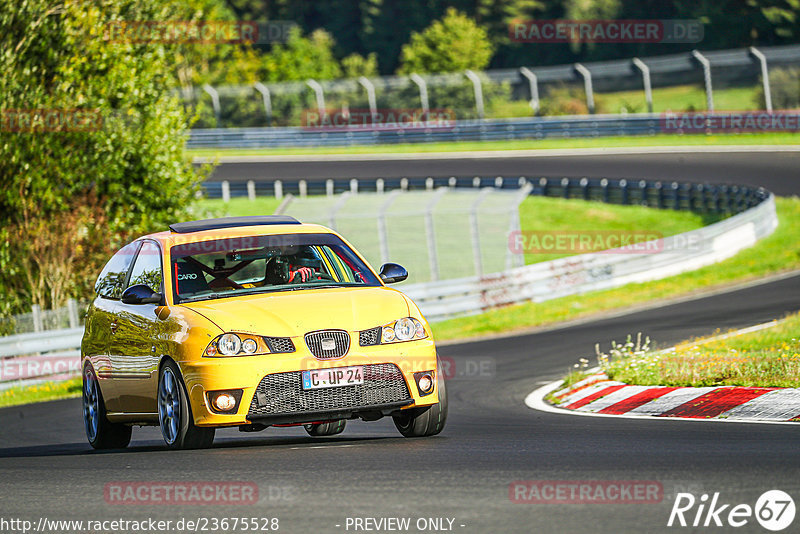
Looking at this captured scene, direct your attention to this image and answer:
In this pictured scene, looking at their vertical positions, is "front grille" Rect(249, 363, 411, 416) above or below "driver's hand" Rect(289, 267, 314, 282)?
below

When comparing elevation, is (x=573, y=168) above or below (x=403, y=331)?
below

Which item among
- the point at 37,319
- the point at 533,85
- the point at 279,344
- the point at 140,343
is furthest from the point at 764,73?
the point at 279,344

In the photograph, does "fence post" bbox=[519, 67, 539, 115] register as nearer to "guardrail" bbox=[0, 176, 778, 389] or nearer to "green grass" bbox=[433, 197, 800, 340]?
"guardrail" bbox=[0, 176, 778, 389]

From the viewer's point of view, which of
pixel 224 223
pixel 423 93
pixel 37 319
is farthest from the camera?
pixel 423 93

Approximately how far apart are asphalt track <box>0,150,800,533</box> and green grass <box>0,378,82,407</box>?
6.87 meters

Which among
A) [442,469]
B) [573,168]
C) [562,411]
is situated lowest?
[573,168]

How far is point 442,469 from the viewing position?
7105 millimetres

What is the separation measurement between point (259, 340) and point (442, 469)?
5.66 feet

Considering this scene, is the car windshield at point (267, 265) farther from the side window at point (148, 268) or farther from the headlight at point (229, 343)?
the headlight at point (229, 343)

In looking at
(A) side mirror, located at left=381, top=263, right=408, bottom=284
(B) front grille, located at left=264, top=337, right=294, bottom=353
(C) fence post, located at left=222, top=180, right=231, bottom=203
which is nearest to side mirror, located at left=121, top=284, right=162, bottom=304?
(B) front grille, located at left=264, top=337, right=294, bottom=353

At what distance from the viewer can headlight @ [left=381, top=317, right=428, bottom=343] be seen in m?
8.45

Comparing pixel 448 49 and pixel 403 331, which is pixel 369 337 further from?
pixel 448 49

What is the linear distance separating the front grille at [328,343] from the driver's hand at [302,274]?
1.37 m

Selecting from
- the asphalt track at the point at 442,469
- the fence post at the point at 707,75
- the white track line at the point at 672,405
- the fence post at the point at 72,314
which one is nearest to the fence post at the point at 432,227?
the fence post at the point at 72,314
